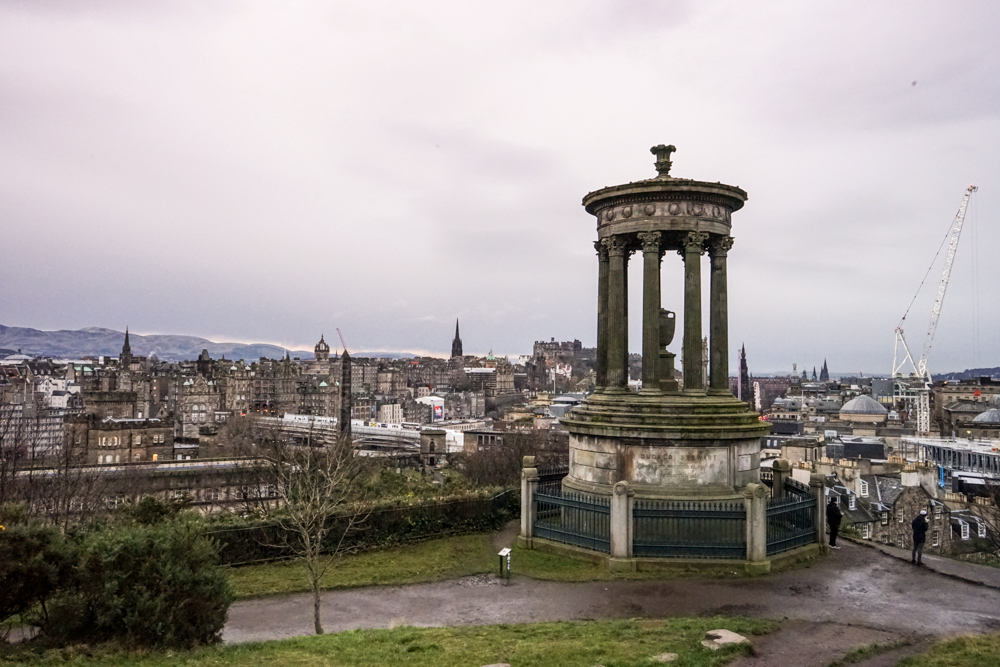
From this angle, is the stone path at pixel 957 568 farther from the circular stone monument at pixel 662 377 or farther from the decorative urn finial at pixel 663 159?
the decorative urn finial at pixel 663 159

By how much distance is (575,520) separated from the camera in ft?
58.0

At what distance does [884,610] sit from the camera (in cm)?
1340

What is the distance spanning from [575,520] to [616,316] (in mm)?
5718

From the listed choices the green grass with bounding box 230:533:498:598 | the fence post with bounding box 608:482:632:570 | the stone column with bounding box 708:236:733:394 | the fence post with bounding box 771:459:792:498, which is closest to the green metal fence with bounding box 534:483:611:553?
the fence post with bounding box 608:482:632:570

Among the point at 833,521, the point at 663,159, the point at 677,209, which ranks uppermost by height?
the point at 663,159

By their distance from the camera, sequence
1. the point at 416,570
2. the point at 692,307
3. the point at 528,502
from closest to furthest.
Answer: the point at 416,570 → the point at 528,502 → the point at 692,307

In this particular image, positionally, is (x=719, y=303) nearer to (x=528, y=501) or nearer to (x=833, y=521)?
(x=833, y=521)

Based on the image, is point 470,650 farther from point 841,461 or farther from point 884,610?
point 841,461

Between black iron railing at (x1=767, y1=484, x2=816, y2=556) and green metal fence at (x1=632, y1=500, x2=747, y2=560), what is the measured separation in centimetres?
88

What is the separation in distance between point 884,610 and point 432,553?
10.0m

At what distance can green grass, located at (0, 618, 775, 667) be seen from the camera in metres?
9.53

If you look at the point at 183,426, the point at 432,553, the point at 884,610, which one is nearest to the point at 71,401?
the point at 183,426

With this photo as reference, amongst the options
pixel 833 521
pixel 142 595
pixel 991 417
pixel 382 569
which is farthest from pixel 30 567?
pixel 991 417

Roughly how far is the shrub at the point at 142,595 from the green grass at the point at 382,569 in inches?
185
